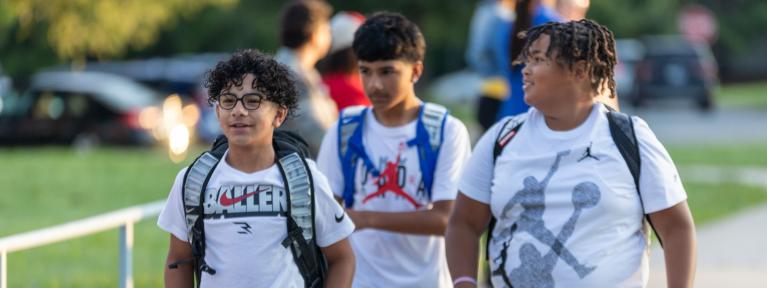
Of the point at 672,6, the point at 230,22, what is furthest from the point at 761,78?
the point at 230,22

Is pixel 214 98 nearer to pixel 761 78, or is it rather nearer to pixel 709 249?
pixel 709 249

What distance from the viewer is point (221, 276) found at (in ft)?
14.0

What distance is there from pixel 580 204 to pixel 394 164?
1.43m

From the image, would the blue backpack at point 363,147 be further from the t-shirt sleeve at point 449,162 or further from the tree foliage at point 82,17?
the tree foliage at point 82,17

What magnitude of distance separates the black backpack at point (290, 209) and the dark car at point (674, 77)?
39239mm

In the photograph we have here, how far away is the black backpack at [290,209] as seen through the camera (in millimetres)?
4273

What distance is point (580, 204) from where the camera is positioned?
4172 mm

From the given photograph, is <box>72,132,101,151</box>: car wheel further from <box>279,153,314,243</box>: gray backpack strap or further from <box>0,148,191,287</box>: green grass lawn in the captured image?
<box>279,153,314,243</box>: gray backpack strap

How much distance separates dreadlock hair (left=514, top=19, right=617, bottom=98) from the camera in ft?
14.0

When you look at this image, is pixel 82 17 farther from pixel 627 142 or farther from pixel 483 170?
pixel 627 142

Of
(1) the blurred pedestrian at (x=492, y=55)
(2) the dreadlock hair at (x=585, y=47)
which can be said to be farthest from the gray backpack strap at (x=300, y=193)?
Result: (1) the blurred pedestrian at (x=492, y=55)

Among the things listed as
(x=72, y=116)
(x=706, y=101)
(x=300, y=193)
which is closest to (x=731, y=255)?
(x=300, y=193)

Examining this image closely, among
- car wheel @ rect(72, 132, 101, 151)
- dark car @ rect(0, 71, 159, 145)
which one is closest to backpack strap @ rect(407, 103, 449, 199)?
dark car @ rect(0, 71, 159, 145)

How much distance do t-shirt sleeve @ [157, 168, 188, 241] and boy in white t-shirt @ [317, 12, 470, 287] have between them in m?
1.19
